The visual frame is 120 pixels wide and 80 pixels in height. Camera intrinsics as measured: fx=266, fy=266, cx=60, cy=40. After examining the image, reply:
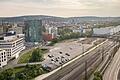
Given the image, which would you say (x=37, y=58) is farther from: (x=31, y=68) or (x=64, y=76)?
(x=64, y=76)

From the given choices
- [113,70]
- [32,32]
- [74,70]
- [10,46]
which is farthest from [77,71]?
[32,32]

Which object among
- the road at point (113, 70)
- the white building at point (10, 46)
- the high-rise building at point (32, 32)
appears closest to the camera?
the road at point (113, 70)

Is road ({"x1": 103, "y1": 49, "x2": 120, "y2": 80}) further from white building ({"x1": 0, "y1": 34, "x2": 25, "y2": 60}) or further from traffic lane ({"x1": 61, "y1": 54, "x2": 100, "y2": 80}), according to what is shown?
white building ({"x1": 0, "y1": 34, "x2": 25, "y2": 60})

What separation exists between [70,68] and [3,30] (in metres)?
34.3

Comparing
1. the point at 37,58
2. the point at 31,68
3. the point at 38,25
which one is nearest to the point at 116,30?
the point at 38,25

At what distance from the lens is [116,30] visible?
6869cm

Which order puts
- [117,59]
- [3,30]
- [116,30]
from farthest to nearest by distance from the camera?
[116,30] → [3,30] → [117,59]

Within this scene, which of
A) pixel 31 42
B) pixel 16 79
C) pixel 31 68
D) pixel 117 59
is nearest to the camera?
pixel 16 79

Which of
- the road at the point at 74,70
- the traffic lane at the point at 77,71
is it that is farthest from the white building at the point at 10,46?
the traffic lane at the point at 77,71

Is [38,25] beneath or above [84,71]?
above

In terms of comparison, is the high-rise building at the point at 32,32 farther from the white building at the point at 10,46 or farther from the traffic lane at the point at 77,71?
the traffic lane at the point at 77,71

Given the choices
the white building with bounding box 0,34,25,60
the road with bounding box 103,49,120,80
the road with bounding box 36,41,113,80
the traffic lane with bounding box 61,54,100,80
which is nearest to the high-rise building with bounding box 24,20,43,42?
the white building with bounding box 0,34,25,60

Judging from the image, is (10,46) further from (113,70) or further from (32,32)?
(32,32)

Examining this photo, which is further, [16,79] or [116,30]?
[116,30]
